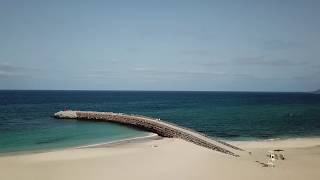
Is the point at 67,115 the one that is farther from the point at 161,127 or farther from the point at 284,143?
the point at 284,143

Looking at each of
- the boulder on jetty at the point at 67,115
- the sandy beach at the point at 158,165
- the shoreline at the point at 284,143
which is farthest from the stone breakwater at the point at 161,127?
the shoreline at the point at 284,143

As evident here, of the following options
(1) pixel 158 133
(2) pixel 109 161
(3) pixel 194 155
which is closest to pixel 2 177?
(2) pixel 109 161

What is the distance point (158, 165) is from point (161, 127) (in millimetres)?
20884

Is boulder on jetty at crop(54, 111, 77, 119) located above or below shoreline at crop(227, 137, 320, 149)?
above

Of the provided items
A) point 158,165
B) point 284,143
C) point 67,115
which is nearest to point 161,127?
point 284,143

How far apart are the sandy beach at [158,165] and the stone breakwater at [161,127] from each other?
1705 millimetres

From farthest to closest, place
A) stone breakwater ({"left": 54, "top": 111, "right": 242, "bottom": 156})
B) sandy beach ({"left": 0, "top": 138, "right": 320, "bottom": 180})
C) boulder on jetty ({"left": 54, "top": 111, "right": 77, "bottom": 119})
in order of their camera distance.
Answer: boulder on jetty ({"left": 54, "top": 111, "right": 77, "bottom": 119}) → stone breakwater ({"left": 54, "top": 111, "right": 242, "bottom": 156}) → sandy beach ({"left": 0, "top": 138, "right": 320, "bottom": 180})

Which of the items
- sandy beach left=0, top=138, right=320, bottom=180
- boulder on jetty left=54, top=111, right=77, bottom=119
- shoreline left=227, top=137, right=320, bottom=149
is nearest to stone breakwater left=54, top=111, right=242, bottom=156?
boulder on jetty left=54, top=111, right=77, bottom=119

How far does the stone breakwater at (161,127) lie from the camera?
35375 mm

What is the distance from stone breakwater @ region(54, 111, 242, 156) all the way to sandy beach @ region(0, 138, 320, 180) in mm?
1705

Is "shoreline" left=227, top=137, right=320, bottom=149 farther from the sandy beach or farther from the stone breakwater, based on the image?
the sandy beach

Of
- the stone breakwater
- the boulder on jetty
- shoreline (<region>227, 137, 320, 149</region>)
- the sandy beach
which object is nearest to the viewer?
the sandy beach

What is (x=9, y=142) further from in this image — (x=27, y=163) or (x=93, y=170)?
(x=93, y=170)

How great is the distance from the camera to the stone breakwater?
35.4 m
